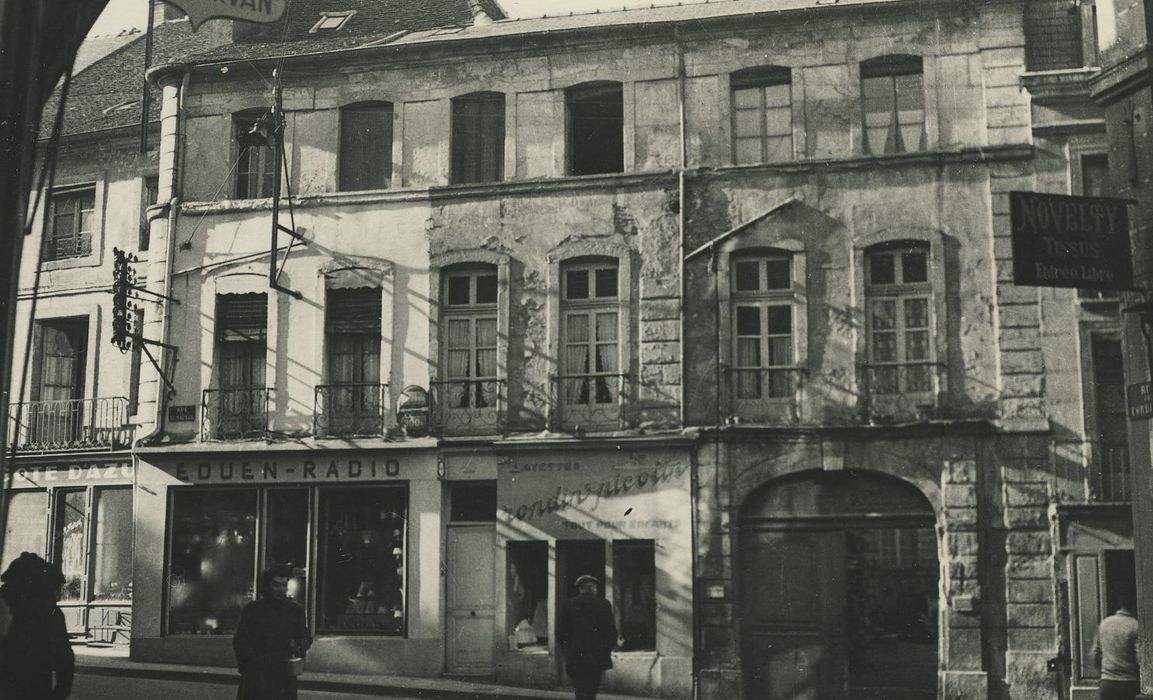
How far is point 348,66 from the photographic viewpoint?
68.4 ft

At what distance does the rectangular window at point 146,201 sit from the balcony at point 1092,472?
1635cm

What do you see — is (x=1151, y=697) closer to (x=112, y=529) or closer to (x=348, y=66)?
(x=348, y=66)

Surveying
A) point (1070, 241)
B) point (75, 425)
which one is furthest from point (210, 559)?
point (1070, 241)

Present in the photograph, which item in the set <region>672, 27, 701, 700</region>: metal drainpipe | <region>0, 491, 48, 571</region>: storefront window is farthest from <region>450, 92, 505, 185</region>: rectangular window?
<region>0, 491, 48, 571</region>: storefront window

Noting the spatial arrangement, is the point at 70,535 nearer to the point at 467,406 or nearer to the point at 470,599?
the point at 470,599

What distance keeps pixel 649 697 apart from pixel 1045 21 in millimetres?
11388

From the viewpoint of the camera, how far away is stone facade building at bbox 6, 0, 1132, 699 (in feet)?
58.8

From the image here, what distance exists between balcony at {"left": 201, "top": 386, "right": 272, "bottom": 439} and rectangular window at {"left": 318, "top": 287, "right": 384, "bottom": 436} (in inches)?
42.2

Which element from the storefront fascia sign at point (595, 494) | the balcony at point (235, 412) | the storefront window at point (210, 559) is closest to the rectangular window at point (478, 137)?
the storefront fascia sign at point (595, 494)

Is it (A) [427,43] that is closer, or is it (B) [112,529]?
(A) [427,43]

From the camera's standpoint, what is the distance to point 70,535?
24.3m

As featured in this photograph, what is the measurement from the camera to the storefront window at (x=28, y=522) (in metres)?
24.5

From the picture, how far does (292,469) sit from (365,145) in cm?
533

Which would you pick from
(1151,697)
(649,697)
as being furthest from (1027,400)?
(1151,697)
